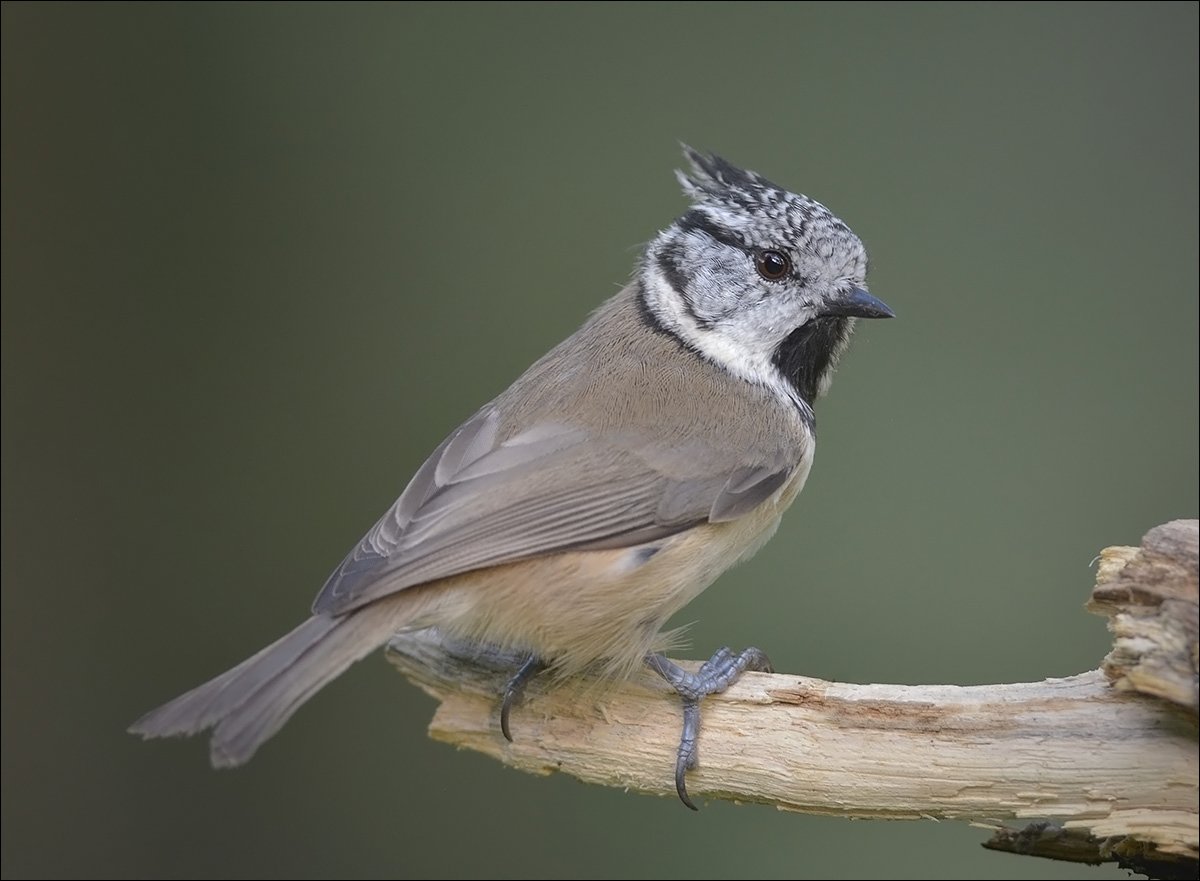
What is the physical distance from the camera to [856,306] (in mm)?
3070

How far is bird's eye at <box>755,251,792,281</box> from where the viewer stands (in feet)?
10.2

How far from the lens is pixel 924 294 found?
14.8ft

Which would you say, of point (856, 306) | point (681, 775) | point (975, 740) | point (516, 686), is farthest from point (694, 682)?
point (856, 306)

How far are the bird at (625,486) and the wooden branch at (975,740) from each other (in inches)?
3.2

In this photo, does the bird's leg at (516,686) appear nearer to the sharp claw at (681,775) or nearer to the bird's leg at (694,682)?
the bird's leg at (694,682)

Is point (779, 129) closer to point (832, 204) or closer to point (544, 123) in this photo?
point (832, 204)

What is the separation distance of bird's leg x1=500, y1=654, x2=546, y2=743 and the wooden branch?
3 centimetres

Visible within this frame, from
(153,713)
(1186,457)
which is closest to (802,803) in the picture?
(153,713)

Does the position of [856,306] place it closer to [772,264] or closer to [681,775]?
[772,264]

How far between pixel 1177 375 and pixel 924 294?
0.91 meters

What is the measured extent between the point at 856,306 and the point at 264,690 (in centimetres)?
166

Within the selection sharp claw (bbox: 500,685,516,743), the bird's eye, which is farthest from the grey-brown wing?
the bird's eye

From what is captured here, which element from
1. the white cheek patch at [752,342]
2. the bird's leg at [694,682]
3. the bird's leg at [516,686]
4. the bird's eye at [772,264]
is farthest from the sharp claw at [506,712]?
the bird's eye at [772,264]

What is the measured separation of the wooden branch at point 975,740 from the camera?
208 cm
